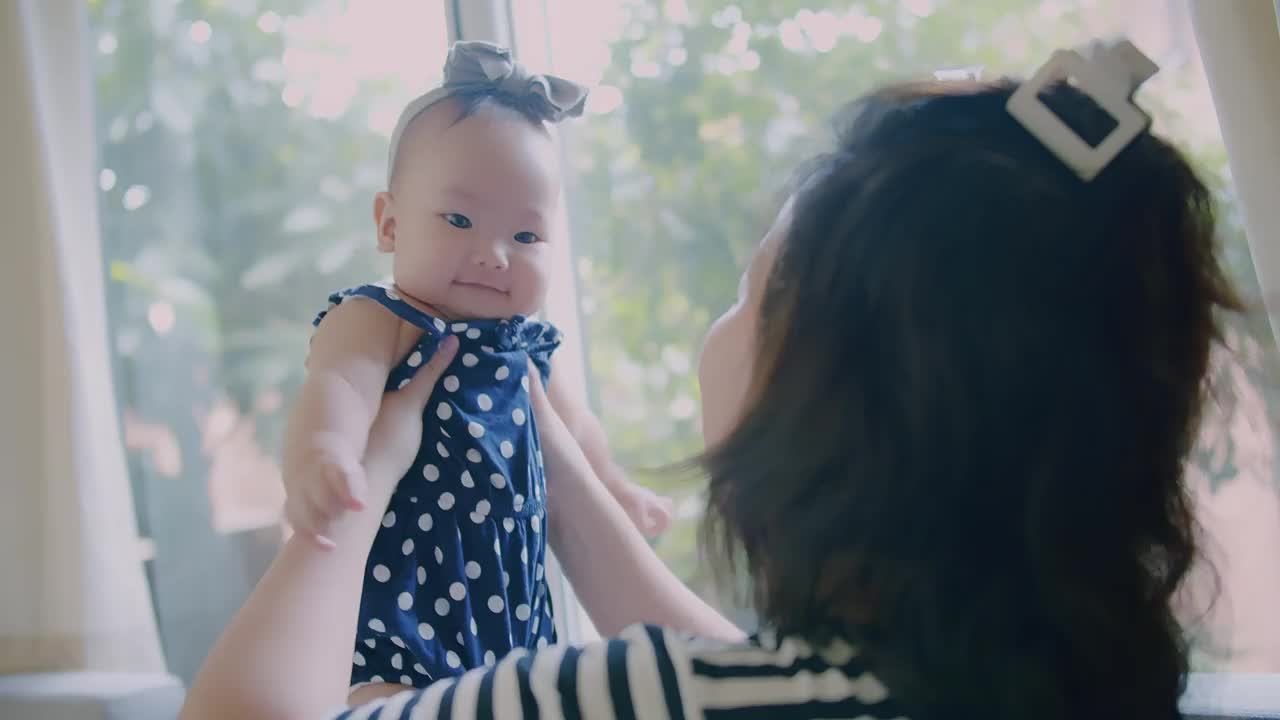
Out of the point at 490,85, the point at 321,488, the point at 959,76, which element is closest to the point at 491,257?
the point at 490,85

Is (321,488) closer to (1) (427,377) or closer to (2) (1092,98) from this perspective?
(1) (427,377)

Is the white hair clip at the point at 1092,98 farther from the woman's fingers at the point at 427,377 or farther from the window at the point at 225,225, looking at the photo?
the window at the point at 225,225

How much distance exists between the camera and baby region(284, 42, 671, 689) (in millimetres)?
827

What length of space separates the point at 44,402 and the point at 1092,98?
101cm

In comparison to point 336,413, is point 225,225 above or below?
above

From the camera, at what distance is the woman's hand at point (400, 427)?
2.58 feet

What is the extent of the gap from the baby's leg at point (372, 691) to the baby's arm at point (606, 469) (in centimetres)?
30

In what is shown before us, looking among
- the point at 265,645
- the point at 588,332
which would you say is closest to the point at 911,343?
the point at 265,645

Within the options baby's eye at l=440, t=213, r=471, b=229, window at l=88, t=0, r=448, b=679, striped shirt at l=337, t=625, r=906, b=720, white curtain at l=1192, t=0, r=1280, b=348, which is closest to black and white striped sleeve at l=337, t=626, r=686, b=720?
striped shirt at l=337, t=625, r=906, b=720

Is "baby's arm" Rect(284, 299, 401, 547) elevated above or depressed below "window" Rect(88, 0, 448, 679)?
below

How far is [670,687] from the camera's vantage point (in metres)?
0.56

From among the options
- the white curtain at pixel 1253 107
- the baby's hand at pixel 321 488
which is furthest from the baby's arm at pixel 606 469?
the white curtain at pixel 1253 107

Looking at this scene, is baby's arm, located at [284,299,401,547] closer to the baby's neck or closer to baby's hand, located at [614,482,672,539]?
the baby's neck

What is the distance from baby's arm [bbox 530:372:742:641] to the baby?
25mm
